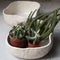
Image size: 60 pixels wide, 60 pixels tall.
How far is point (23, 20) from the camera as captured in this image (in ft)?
2.53

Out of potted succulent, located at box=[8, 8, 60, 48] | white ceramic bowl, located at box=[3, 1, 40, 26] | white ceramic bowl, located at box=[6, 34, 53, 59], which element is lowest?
white ceramic bowl, located at box=[3, 1, 40, 26]

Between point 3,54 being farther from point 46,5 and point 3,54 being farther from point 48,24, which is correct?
point 46,5

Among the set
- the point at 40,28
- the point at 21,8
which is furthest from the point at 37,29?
the point at 21,8

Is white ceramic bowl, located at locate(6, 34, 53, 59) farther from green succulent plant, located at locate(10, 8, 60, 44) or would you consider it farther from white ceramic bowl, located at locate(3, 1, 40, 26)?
white ceramic bowl, located at locate(3, 1, 40, 26)

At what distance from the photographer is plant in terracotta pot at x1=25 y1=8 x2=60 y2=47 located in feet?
2.05

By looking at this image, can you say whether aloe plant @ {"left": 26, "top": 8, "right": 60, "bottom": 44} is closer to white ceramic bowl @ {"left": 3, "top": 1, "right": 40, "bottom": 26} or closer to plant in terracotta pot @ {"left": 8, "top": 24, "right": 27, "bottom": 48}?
plant in terracotta pot @ {"left": 8, "top": 24, "right": 27, "bottom": 48}

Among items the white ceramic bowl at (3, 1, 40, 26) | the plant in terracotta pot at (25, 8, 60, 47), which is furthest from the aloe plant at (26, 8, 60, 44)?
the white ceramic bowl at (3, 1, 40, 26)

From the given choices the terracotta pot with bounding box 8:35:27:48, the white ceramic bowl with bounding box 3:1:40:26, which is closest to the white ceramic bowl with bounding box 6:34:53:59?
the terracotta pot with bounding box 8:35:27:48

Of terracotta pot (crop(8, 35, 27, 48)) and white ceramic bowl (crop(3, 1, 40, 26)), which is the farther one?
white ceramic bowl (crop(3, 1, 40, 26))

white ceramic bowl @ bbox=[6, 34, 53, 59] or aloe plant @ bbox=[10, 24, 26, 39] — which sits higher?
aloe plant @ bbox=[10, 24, 26, 39]

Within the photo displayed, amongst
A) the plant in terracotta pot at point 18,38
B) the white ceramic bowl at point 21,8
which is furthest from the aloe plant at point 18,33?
the white ceramic bowl at point 21,8

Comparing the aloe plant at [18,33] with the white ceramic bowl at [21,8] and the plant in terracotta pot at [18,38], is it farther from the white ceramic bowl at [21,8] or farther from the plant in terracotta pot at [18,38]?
the white ceramic bowl at [21,8]

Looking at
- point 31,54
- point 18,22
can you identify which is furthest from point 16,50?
point 18,22

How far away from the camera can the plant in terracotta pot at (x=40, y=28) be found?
0.62 metres
